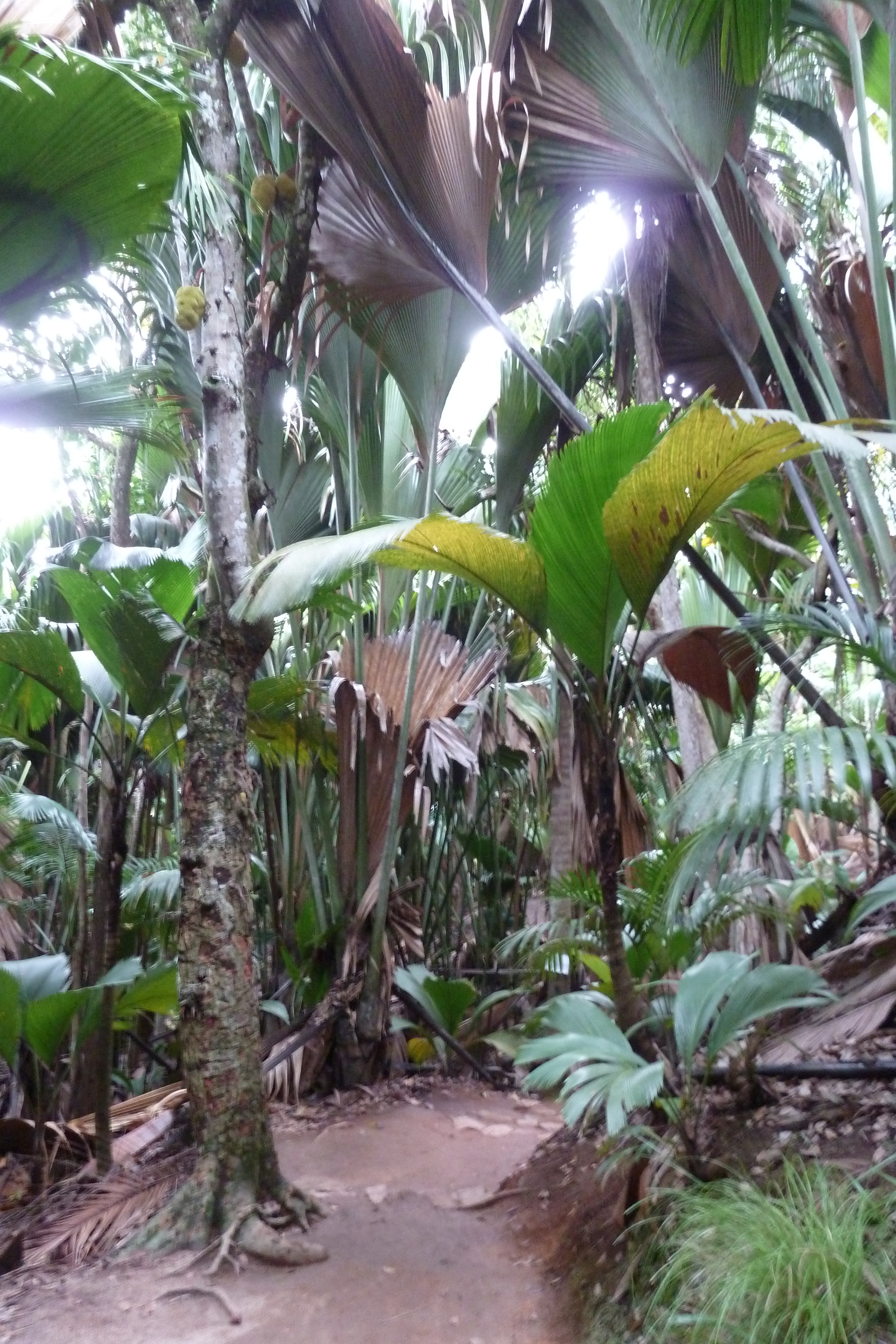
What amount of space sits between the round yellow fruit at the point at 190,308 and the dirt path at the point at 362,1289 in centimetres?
294

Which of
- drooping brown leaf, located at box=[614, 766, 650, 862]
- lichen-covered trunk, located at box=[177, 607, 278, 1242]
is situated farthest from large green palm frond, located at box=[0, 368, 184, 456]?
drooping brown leaf, located at box=[614, 766, 650, 862]

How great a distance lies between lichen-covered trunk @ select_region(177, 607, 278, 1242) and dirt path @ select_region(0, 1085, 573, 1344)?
26 cm

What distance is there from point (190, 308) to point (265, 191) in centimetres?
70

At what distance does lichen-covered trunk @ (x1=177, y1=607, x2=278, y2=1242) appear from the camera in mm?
2648

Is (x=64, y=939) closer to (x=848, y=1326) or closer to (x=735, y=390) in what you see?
(x=848, y=1326)

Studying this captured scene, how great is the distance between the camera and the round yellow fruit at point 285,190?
136 inches

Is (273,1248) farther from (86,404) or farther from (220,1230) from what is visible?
(86,404)

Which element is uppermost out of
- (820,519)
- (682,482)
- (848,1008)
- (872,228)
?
(872,228)

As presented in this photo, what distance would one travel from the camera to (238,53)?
11.6 ft

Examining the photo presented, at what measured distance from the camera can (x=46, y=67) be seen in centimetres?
216

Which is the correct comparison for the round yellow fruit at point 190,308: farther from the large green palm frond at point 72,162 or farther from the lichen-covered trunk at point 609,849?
the lichen-covered trunk at point 609,849

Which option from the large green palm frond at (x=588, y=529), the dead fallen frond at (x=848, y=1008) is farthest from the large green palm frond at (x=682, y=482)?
the dead fallen frond at (x=848, y=1008)

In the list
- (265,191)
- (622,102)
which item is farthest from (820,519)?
(265,191)

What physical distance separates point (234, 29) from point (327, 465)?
2.10m
